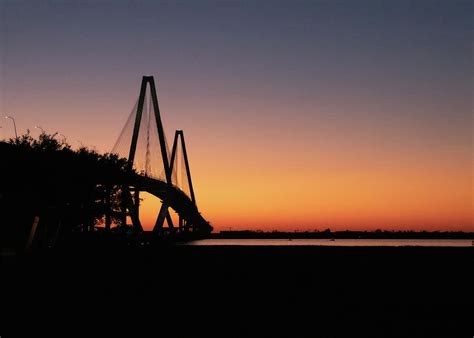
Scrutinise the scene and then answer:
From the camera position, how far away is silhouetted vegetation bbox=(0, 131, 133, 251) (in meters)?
37.4

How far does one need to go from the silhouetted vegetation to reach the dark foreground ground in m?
8.69

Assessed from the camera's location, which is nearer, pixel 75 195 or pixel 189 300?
pixel 189 300

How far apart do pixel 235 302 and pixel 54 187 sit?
30123 mm

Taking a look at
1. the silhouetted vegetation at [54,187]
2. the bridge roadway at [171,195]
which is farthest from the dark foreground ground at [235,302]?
the bridge roadway at [171,195]

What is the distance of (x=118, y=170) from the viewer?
180ft

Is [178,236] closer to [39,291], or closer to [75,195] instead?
[75,195]

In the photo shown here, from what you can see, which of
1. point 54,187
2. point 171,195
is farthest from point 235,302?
point 171,195

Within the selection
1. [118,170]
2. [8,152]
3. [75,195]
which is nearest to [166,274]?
[8,152]

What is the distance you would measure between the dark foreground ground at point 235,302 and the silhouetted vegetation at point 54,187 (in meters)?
8.69

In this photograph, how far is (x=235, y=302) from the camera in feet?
58.3

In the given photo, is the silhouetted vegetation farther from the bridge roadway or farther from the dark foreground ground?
the dark foreground ground

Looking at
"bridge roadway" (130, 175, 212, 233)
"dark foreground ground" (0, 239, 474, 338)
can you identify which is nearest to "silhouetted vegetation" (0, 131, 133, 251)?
"bridge roadway" (130, 175, 212, 233)

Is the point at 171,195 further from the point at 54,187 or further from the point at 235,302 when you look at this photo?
the point at 235,302

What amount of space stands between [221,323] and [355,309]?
392 cm
